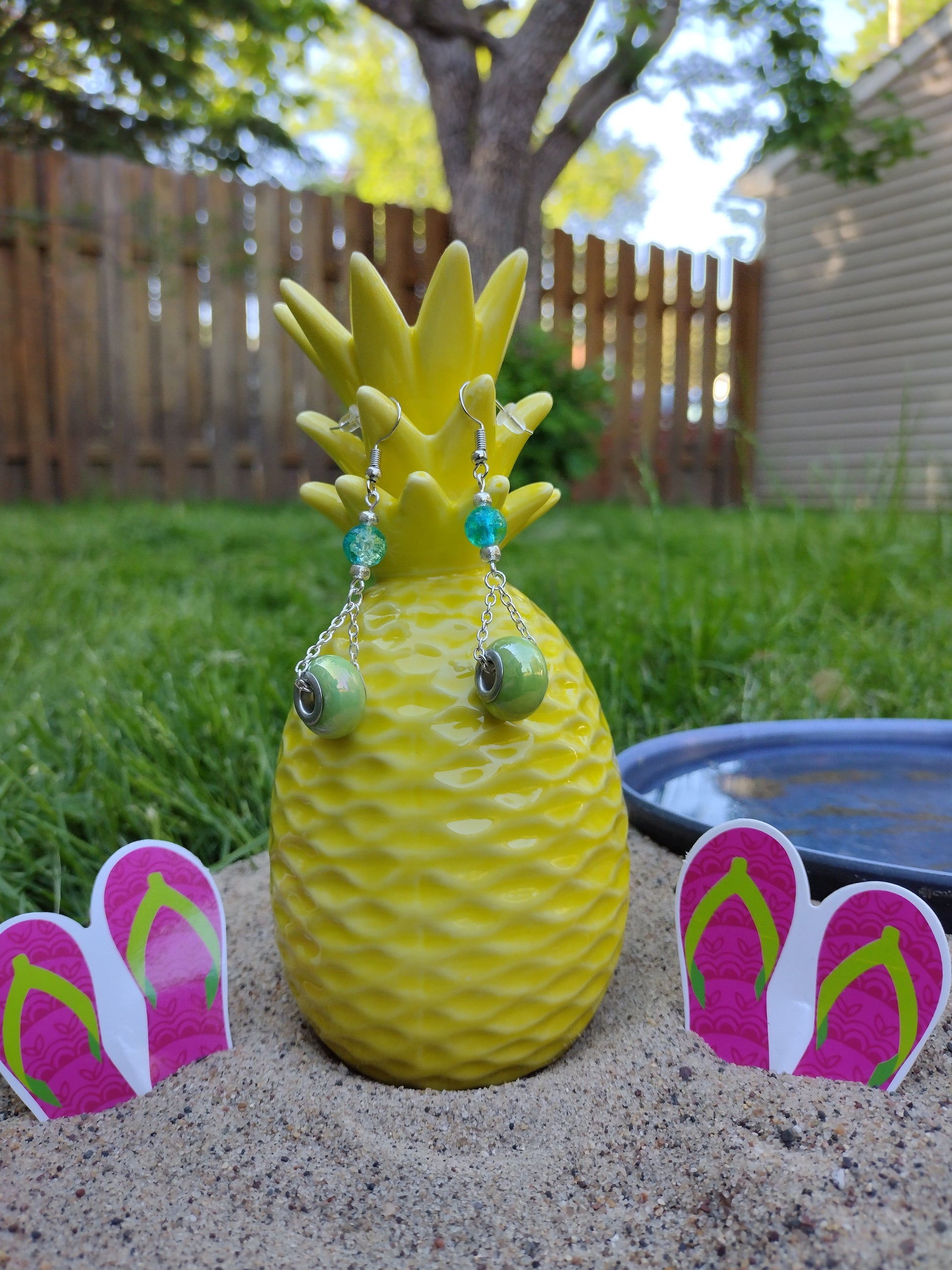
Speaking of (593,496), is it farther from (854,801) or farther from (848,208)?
(854,801)

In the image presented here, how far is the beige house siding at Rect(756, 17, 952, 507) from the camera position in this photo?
816 cm

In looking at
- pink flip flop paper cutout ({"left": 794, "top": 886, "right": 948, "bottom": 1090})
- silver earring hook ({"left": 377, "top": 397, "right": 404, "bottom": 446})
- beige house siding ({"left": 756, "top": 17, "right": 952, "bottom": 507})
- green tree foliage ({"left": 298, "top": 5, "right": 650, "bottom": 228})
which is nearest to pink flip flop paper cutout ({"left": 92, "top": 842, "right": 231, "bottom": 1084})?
silver earring hook ({"left": 377, "top": 397, "right": 404, "bottom": 446})

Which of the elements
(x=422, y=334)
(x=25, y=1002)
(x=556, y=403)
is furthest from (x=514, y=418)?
(x=556, y=403)

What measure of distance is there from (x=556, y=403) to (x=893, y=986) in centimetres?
534

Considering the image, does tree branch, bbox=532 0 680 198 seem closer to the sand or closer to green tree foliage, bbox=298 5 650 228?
the sand

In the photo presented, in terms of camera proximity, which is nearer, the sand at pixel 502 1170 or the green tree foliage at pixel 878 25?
the sand at pixel 502 1170

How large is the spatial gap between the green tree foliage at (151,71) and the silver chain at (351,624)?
6.92 meters

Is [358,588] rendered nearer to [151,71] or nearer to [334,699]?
[334,699]

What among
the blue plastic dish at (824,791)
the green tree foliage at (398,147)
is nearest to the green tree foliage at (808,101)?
the blue plastic dish at (824,791)

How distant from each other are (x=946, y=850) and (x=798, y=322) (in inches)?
370

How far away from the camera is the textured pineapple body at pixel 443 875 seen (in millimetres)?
843

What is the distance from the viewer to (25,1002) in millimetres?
891

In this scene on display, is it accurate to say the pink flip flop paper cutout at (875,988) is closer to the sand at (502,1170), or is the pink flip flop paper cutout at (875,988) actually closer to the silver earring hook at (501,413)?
A: the sand at (502,1170)

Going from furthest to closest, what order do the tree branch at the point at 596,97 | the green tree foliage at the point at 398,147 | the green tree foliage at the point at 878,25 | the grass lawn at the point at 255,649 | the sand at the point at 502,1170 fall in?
the green tree foliage at the point at 398,147, the green tree foliage at the point at 878,25, the tree branch at the point at 596,97, the grass lawn at the point at 255,649, the sand at the point at 502,1170
